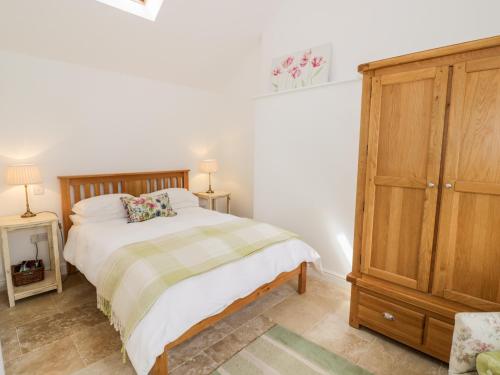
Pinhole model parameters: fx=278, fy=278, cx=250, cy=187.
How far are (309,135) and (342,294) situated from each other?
5.32ft

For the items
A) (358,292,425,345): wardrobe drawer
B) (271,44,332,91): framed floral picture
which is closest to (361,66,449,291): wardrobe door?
(358,292,425,345): wardrobe drawer

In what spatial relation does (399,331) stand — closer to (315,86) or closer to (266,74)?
→ (315,86)

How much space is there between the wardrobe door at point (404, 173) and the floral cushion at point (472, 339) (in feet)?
1.70

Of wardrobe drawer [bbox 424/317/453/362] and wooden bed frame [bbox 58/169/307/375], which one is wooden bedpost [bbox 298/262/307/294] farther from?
wardrobe drawer [bbox 424/317/453/362]

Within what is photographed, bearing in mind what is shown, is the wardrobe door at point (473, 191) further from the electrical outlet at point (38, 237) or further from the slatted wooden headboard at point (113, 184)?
the electrical outlet at point (38, 237)

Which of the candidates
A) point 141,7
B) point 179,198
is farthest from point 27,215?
point 141,7

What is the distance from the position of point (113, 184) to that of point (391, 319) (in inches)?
124

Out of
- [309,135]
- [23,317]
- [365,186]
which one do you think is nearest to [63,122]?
[23,317]

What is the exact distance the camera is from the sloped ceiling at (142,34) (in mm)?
2504

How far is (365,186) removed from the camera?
1.97m

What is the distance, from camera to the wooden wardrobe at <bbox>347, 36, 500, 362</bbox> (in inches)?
60.0

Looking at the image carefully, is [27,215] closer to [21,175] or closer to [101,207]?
[21,175]

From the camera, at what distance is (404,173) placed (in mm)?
1801

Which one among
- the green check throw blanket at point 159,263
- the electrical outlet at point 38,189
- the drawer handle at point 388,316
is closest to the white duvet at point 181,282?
the green check throw blanket at point 159,263
